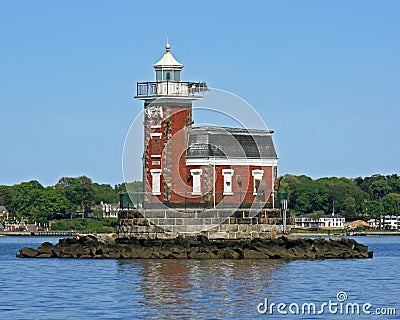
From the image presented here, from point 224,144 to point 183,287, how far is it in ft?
49.6

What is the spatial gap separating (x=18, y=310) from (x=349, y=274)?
573 inches

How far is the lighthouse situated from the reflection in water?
14.6 feet

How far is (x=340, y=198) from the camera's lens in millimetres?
144250

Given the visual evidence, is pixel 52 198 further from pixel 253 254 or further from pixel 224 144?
pixel 253 254

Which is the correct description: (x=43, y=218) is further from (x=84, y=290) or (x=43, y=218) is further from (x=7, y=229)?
(x=84, y=290)

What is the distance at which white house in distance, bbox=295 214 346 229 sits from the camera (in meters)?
134

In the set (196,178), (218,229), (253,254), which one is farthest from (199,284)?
(196,178)

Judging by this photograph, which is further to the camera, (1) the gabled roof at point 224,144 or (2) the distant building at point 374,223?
(2) the distant building at point 374,223

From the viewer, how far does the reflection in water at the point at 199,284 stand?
29.5m

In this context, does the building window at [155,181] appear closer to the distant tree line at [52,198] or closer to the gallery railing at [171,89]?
the gallery railing at [171,89]

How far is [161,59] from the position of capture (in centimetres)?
4875

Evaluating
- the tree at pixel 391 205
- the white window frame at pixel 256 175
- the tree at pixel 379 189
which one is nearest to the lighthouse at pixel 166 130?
the white window frame at pixel 256 175

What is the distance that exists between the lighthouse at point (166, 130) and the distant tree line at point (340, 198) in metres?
88.7

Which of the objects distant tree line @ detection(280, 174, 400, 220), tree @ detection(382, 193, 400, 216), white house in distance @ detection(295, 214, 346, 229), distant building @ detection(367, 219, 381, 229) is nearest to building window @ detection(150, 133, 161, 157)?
white house in distance @ detection(295, 214, 346, 229)
